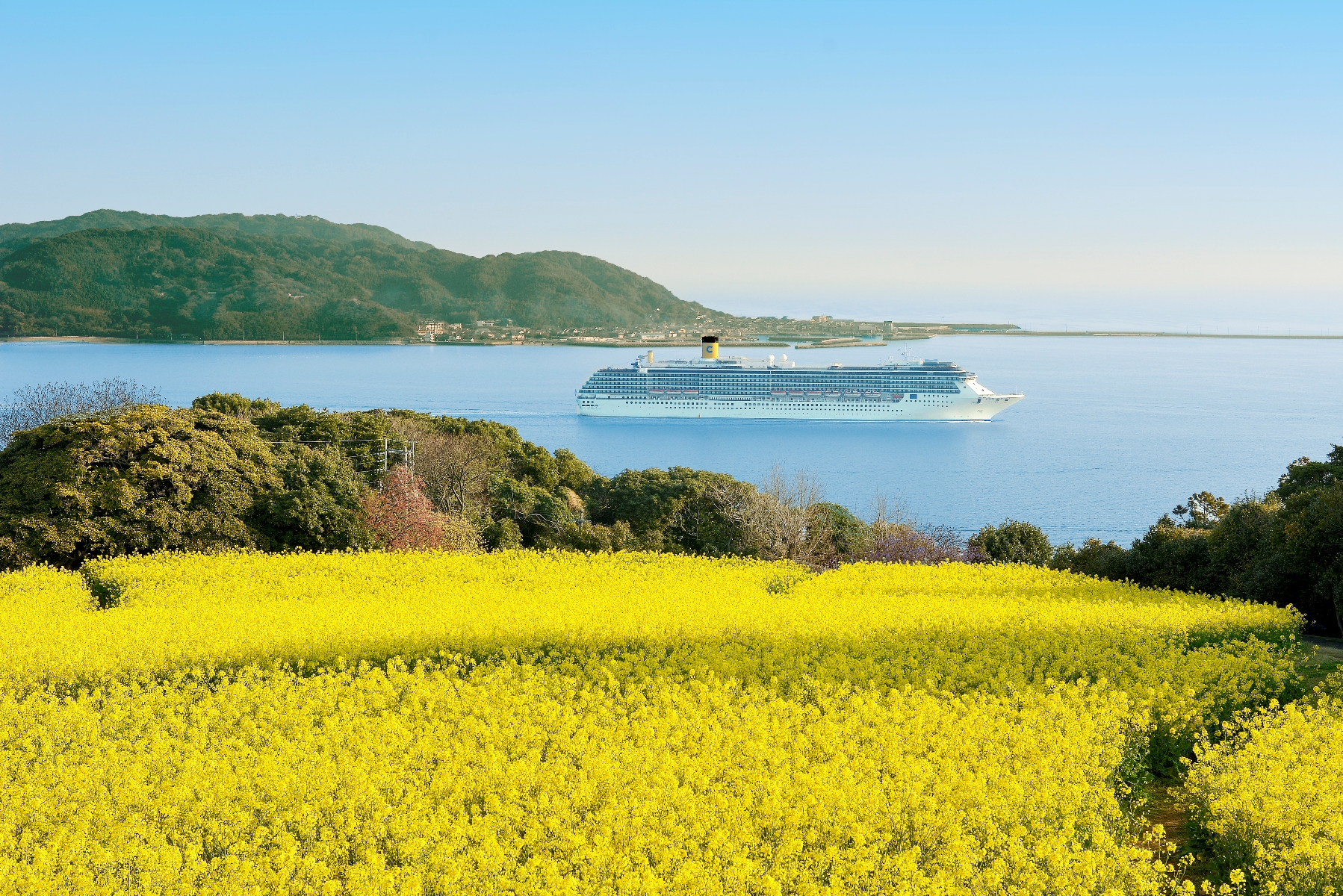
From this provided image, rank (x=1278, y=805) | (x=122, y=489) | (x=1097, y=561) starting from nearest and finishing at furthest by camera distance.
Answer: (x=1278, y=805), (x=122, y=489), (x=1097, y=561)

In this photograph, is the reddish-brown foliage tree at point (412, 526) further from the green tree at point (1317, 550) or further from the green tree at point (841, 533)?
the green tree at point (1317, 550)

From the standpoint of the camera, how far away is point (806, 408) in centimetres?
8069

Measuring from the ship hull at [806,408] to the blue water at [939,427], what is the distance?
3.59 ft

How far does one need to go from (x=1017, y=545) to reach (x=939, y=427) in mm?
57217

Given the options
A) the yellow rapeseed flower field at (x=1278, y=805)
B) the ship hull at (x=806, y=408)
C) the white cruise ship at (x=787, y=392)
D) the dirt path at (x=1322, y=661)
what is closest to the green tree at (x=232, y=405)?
the dirt path at (x=1322, y=661)

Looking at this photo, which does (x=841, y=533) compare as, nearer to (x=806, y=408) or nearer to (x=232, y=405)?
(x=232, y=405)

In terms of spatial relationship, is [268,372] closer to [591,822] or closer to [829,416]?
[829,416]

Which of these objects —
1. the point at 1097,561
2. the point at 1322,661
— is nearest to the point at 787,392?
the point at 1097,561

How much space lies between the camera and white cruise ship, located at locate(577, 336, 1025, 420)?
3125 inches

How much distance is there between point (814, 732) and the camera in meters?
7.67

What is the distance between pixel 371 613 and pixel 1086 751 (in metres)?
7.95

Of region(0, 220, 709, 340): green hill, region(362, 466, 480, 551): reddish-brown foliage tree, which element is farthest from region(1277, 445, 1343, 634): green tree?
region(0, 220, 709, 340): green hill

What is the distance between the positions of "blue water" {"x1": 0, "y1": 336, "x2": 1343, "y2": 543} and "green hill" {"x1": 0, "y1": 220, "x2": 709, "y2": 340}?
14.9 ft

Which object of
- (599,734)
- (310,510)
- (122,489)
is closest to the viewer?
(599,734)
